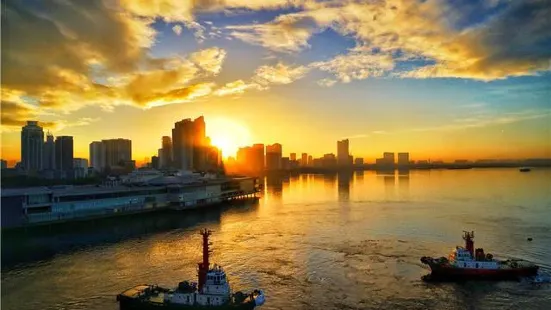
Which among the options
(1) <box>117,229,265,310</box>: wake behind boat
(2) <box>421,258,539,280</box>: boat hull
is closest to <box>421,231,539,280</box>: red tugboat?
(2) <box>421,258,539,280</box>: boat hull

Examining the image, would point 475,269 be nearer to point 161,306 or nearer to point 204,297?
point 204,297

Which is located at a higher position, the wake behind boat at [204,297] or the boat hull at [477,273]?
the wake behind boat at [204,297]

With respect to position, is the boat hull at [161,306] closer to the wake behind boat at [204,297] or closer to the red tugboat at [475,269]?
the wake behind boat at [204,297]

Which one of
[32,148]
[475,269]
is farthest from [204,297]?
[32,148]

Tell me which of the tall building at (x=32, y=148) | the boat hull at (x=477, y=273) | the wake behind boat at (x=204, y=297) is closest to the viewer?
the wake behind boat at (x=204, y=297)

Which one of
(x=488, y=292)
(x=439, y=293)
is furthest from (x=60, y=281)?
(x=488, y=292)

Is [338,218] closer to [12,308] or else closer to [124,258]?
[124,258]

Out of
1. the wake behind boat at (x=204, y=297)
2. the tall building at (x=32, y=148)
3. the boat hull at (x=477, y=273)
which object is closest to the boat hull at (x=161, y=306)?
the wake behind boat at (x=204, y=297)

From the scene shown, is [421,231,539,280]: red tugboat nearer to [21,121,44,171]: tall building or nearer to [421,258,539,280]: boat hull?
[421,258,539,280]: boat hull
